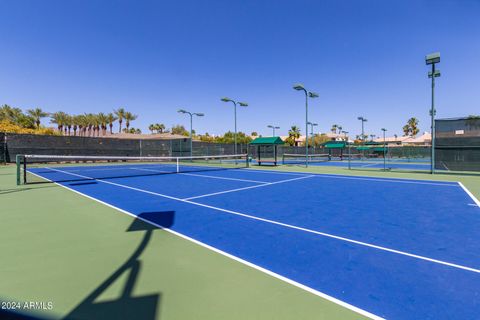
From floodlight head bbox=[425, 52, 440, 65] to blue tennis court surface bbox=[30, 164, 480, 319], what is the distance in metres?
10.4

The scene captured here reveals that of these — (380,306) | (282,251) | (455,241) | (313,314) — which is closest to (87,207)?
(282,251)

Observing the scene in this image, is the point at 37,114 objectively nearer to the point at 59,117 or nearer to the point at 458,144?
the point at 59,117

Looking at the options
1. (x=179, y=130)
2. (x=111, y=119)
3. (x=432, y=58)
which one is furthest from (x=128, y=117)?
(x=432, y=58)

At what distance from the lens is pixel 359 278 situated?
3.29 metres

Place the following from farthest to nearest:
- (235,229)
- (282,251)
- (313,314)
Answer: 1. (235,229)
2. (282,251)
3. (313,314)

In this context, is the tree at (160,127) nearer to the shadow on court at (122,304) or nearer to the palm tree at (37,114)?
the palm tree at (37,114)

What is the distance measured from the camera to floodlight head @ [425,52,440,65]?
1536 centimetres

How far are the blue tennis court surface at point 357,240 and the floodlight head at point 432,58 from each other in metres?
10.4

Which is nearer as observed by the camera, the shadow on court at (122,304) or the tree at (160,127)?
the shadow on court at (122,304)

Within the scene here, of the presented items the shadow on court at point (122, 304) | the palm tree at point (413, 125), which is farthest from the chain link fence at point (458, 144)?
the palm tree at point (413, 125)

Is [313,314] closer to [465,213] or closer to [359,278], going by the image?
[359,278]

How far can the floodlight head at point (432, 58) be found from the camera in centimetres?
1536

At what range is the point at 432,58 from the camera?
15.5 meters

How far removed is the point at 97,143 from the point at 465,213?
35.7m
